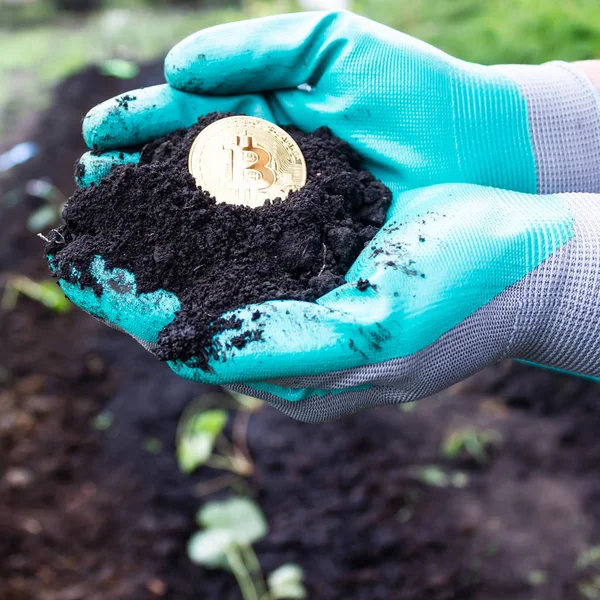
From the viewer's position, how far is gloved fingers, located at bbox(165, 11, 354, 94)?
5.71 feet

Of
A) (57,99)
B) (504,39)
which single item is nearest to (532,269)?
(504,39)

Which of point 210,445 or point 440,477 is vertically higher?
point 210,445

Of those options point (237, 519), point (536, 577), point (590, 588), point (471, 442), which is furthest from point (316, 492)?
point (590, 588)

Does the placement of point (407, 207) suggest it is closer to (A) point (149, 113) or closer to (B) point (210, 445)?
(A) point (149, 113)

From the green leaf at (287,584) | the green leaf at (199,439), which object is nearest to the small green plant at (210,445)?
the green leaf at (199,439)

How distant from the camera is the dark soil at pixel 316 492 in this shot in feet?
7.56

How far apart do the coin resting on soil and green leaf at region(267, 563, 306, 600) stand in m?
1.30

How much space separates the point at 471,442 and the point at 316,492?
29.1 inches

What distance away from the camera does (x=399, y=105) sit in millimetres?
1707

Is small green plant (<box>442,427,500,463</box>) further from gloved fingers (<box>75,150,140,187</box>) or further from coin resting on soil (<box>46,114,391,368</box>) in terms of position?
gloved fingers (<box>75,150,140,187</box>)

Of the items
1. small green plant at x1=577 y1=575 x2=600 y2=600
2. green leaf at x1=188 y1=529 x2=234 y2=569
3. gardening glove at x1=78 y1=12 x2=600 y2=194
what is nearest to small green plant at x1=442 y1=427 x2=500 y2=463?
small green plant at x1=577 y1=575 x2=600 y2=600

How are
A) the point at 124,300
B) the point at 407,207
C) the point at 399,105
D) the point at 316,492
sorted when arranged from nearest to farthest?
the point at 124,300
the point at 407,207
the point at 399,105
the point at 316,492

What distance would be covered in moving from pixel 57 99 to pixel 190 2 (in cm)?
318

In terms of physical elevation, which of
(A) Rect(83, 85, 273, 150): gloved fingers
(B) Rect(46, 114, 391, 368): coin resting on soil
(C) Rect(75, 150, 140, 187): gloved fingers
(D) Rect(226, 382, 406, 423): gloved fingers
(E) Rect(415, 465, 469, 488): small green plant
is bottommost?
(E) Rect(415, 465, 469, 488): small green plant
